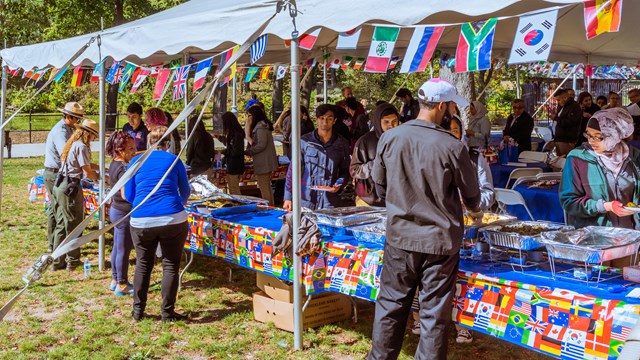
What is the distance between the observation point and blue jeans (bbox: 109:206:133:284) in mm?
5680

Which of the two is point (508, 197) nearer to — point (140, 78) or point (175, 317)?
point (175, 317)

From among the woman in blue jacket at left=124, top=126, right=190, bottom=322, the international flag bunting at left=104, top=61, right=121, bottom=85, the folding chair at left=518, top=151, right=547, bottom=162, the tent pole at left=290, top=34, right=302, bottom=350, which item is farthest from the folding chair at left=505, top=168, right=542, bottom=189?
the international flag bunting at left=104, top=61, right=121, bottom=85

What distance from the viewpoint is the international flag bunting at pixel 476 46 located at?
11.8 feet

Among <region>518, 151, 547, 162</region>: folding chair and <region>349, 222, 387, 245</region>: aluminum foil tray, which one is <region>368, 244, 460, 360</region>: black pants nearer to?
<region>349, 222, 387, 245</region>: aluminum foil tray

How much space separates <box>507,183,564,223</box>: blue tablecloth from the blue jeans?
3.56 meters

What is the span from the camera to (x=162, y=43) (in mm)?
5305

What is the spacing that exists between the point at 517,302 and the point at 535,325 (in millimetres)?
133

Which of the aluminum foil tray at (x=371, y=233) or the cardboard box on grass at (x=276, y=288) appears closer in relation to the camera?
the aluminum foil tray at (x=371, y=233)

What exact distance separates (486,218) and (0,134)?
5.72 m

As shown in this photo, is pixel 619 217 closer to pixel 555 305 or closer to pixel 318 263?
pixel 555 305

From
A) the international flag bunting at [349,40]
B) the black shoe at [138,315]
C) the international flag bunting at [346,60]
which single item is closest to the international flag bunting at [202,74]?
the international flag bunting at [349,40]

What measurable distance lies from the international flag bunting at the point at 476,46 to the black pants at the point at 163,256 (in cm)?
242

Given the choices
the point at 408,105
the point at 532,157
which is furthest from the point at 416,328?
the point at 408,105

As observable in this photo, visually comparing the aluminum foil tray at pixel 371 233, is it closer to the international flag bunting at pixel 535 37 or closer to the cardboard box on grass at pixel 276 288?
the cardboard box on grass at pixel 276 288
